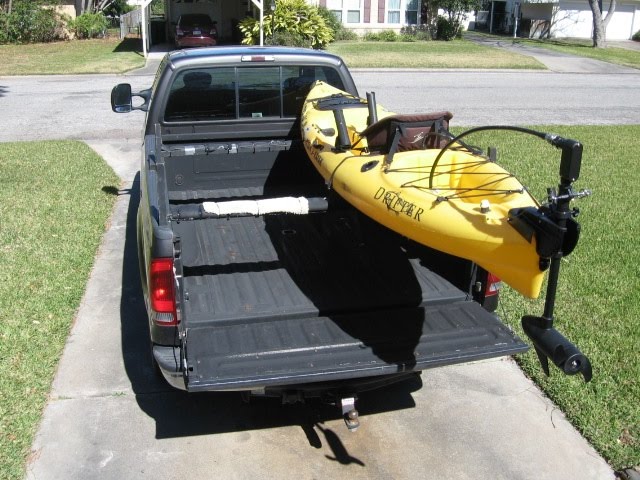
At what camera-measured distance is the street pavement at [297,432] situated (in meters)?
4.12

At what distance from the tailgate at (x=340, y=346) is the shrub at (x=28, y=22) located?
1229 inches

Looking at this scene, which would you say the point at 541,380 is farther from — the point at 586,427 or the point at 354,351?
the point at 354,351

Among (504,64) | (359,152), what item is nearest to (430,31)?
(504,64)

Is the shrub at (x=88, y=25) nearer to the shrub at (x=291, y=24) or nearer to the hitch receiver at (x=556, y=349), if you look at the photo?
the shrub at (x=291, y=24)

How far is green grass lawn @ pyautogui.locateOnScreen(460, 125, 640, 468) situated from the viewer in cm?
457

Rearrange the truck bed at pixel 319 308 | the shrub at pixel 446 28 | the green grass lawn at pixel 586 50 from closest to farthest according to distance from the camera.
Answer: the truck bed at pixel 319 308
the green grass lawn at pixel 586 50
the shrub at pixel 446 28

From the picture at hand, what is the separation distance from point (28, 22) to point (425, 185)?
31.6m

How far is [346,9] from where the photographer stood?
115 feet

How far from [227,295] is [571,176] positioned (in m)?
2.33

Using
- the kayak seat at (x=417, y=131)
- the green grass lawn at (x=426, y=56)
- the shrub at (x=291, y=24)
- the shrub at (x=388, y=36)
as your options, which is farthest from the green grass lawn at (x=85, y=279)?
the shrub at (x=388, y=36)

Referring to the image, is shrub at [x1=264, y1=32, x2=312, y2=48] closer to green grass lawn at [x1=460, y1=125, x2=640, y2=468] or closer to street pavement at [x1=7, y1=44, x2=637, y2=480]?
green grass lawn at [x1=460, y1=125, x2=640, y2=468]

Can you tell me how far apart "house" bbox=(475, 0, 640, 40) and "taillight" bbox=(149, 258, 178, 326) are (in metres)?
42.1

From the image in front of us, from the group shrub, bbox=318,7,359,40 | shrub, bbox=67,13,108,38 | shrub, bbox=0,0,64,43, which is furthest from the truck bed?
shrub, bbox=67,13,108,38

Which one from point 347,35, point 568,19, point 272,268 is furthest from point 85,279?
point 568,19
